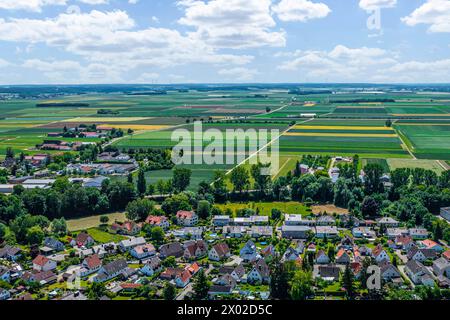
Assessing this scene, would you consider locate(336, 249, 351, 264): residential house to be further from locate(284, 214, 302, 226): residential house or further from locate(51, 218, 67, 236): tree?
locate(51, 218, 67, 236): tree

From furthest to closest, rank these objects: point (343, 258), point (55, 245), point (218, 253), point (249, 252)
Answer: point (55, 245) < point (249, 252) < point (218, 253) < point (343, 258)

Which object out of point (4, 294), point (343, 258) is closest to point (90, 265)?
point (4, 294)

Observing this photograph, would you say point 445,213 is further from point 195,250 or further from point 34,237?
point 34,237

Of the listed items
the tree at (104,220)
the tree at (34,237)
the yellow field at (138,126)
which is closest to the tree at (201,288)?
the tree at (34,237)

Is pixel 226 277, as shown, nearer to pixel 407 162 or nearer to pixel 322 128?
pixel 407 162

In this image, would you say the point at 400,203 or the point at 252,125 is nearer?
the point at 400,203

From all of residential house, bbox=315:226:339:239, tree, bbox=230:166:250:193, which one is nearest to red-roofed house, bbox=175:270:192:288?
residential house, bbox=315:226:339:239
